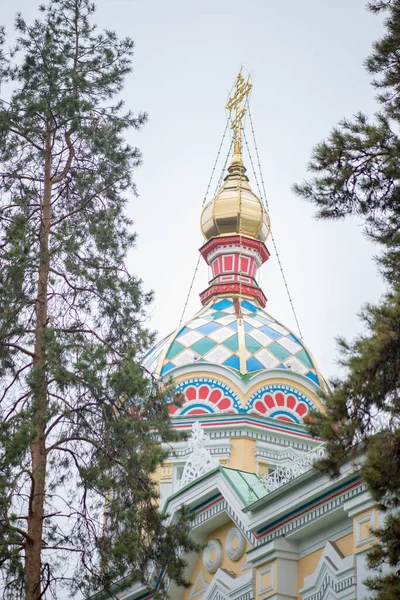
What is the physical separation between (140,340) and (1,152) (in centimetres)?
Result: 294

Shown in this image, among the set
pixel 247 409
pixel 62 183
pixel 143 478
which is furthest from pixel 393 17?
pixel 247 409

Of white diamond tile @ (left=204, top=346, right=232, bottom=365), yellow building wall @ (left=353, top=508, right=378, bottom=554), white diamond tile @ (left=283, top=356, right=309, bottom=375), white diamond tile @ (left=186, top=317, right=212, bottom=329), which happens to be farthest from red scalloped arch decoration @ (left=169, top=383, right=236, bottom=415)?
yellow building wall @ (left=353, top=508, right=378, bottom=554)

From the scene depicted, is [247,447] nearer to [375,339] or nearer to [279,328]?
[279,328]

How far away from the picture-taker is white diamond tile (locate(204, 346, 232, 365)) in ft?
73.7

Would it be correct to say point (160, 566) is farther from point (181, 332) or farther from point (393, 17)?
point (181, 332)

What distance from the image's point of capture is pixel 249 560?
576 inches

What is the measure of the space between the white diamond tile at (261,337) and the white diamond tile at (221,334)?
1.53ft

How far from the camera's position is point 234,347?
74.6ft

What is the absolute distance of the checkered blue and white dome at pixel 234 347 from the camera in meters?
22.5

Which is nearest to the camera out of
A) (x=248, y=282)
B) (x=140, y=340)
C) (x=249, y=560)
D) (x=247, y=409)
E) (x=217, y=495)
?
(x=140, y=340)

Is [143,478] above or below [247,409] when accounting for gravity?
below

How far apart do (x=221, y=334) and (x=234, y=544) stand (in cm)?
817

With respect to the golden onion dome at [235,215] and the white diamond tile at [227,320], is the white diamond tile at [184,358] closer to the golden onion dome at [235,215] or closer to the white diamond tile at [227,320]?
the white diamond tile at [227,320]

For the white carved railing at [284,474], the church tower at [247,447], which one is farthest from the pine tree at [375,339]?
the white carved railing at [284,474]
